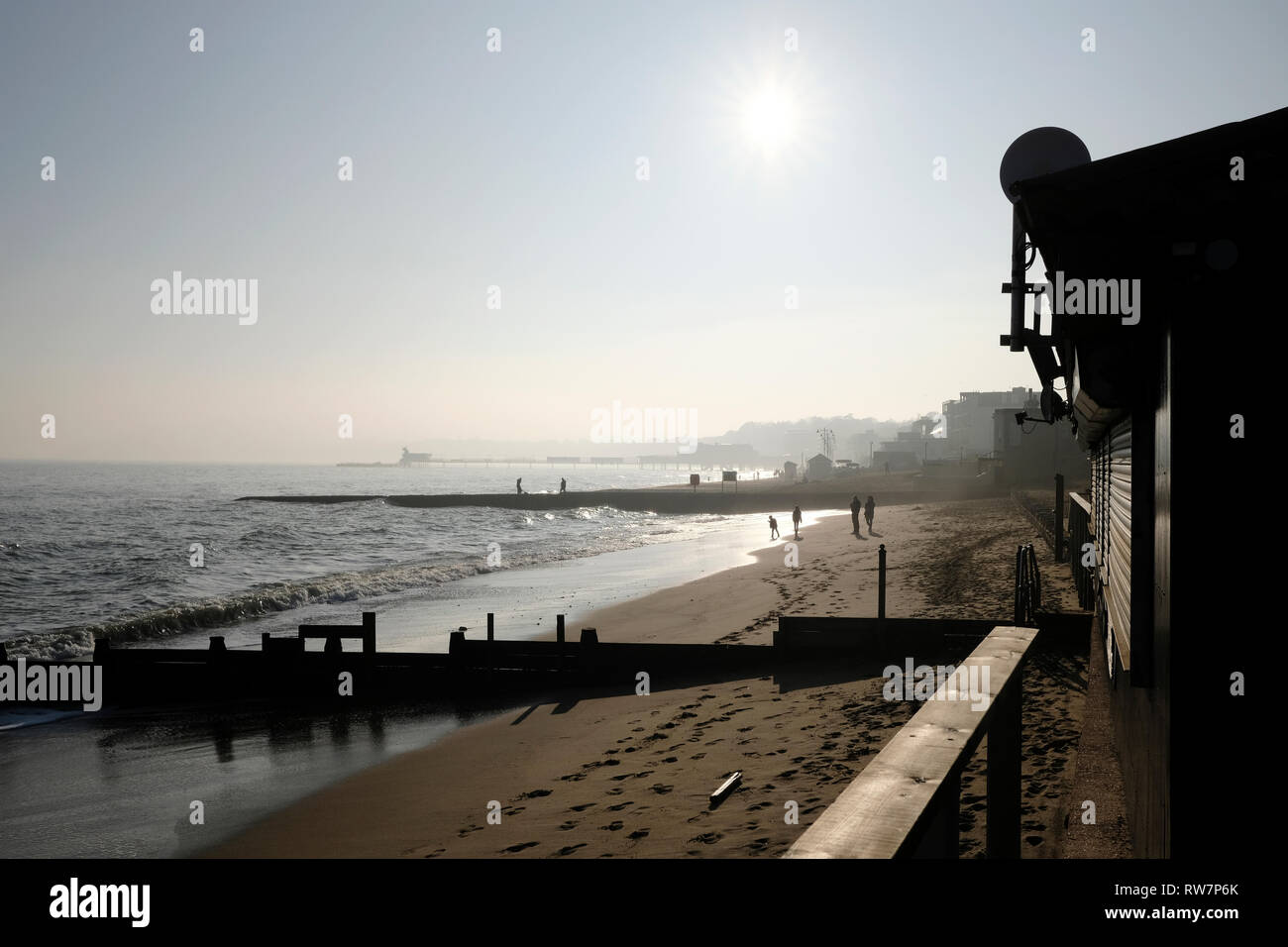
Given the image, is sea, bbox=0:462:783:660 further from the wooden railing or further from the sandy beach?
the wooden railing

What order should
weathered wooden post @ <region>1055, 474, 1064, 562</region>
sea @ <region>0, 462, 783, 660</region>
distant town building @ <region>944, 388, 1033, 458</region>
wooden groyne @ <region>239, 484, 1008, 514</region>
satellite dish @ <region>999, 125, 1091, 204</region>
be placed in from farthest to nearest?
distant town building @ <region>944, 388, 1033, 458</region>, wooden groyne @ <region>239, 484, 1008, 514</region>, sea @ <region>0, 462, 783, 660</region>, weathered wooden post @ <region>1055, 474, 1064, 562</region>, satellite dish @ <region>999, 125, 1091, 204</region>

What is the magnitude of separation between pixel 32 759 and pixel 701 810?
10.8m

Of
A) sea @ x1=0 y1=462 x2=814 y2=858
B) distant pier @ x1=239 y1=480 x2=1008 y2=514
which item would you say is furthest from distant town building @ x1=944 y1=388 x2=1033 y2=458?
sea @ x1=0 y1=462 x2=814 y2=858

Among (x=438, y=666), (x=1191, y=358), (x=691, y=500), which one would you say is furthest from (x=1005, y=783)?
(x=691, y=500)

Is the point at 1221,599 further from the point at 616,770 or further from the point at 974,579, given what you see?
the point at 974,579

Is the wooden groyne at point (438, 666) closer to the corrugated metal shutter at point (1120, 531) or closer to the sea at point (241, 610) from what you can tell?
the sea at point (241, 610)

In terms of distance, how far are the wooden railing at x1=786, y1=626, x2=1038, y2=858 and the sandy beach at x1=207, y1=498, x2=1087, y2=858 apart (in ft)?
11.0

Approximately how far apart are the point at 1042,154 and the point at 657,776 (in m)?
7.67

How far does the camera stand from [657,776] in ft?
33.9

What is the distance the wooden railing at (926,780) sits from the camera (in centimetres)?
163

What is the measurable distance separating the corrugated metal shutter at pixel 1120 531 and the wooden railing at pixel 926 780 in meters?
1.66

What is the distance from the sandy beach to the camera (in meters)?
8.08

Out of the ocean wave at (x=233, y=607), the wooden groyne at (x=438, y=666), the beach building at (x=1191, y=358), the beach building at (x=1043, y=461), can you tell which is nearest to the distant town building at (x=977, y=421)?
the beach building at (x=1043, y=461)
